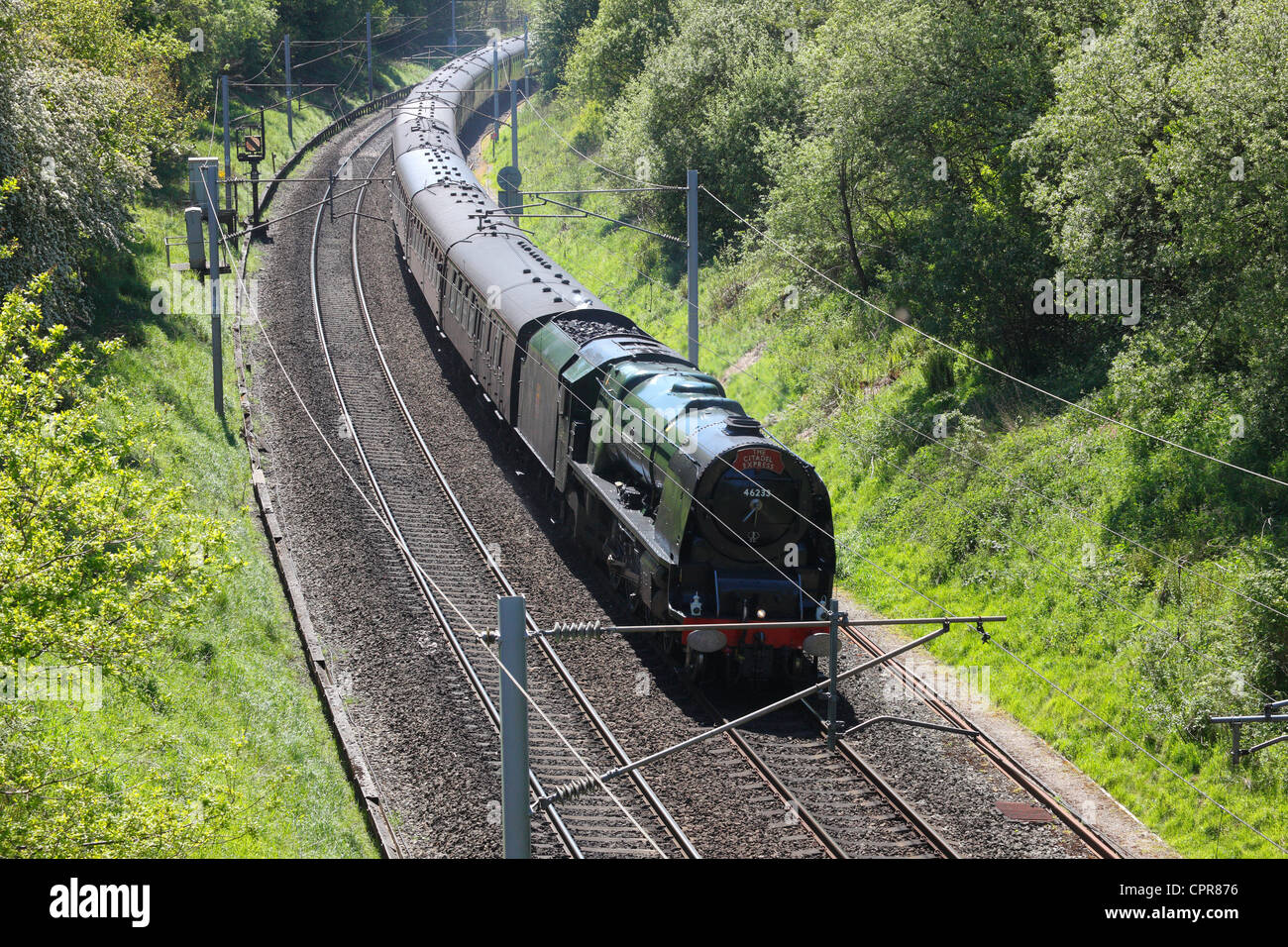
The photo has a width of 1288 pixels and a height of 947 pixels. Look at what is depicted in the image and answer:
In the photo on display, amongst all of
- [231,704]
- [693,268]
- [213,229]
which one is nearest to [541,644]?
[231,704]

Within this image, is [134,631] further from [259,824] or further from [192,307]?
[192,307]

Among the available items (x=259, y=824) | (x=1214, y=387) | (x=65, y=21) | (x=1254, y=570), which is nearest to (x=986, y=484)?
(x=1214, y=387)

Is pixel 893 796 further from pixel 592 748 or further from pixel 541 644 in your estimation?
pixel 541 644

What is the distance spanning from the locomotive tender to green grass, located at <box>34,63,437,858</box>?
550cm

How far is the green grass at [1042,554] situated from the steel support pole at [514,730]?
27.7 ft

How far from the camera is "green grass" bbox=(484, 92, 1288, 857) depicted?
54.0ft

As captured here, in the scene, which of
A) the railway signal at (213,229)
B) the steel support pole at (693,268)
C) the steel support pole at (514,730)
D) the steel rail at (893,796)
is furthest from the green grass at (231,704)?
the steel support pole at (693,268)

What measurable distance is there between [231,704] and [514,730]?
9.05 metres

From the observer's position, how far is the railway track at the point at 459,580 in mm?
15023

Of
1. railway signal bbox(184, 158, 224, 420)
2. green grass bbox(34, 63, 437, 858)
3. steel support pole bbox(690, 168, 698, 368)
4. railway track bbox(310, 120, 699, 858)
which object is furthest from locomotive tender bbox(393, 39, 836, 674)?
railway signal bbox(184, 158, 224, 420)

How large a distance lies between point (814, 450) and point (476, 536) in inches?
337

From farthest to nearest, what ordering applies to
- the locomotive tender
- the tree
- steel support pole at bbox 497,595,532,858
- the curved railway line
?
the tree < the locomotive tender < the curved railway line < steel support pole at bbox 497,595,532,858

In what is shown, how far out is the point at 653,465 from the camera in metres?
19.5

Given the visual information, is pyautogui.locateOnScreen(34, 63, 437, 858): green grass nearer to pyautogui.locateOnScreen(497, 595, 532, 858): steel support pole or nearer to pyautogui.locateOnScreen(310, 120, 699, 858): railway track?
pyautogui.locateOnScreen(310, 120, 699, 858): railway track
